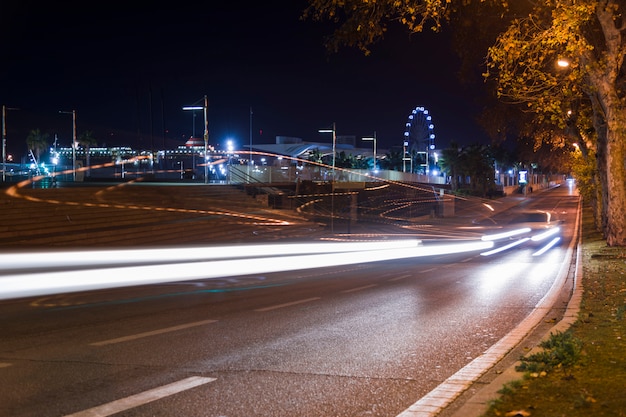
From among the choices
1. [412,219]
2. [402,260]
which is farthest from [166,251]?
[412,219]

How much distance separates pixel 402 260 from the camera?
27.0 metres

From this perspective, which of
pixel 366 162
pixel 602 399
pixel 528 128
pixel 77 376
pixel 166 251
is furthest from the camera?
pixel 366 162

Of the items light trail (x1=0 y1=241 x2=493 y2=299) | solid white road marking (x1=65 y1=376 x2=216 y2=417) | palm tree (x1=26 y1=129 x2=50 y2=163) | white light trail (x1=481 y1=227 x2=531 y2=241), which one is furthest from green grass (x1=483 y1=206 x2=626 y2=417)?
palm tree (x1=26 y1=129 x2=50 y2=163)

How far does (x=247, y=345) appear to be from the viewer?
958 centimetres

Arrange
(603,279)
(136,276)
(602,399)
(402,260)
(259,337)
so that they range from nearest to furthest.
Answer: (602,399)
(259,337)
(603,279)
(136,276)
(402,260)

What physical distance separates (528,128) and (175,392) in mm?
29572

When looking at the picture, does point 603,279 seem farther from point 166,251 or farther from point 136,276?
point 166,251

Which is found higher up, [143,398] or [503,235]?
[143,398]

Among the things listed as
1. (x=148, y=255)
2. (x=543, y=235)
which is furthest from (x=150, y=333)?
(x=543, y=235)

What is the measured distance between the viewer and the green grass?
5801 mm

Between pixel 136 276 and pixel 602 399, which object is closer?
pixel 602 399

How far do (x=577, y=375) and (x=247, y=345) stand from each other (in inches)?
169

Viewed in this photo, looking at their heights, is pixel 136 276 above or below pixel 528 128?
below

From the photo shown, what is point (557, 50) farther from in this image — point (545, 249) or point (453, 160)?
point (453, 160)
